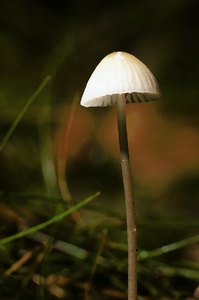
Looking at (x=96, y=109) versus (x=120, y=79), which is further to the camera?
(x=96, y=109)

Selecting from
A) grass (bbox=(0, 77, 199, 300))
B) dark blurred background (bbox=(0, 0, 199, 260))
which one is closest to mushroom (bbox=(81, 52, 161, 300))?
grass (bbox=(0, 77, 199, 300))

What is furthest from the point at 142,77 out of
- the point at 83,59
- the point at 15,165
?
the point at 83,59

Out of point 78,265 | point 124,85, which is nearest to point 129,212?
point 124,85

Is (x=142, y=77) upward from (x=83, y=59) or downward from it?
downward

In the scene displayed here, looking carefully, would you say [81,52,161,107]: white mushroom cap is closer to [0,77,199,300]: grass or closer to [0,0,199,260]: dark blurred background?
[0,77,199,300]: grass

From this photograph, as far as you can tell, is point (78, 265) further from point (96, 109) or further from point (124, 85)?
Result: point (96, 109)

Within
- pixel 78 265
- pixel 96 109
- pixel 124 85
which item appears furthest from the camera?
pixel 96 109

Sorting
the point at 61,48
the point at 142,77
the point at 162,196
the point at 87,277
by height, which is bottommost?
the point at 87,277

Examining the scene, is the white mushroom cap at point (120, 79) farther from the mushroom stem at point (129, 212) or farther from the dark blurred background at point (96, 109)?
the dark blurred background at point (96, 109)

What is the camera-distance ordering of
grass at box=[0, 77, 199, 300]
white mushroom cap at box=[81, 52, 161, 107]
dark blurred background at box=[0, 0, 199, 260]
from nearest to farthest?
white mushroom cap at box=[81, 52, 161, 107] < grass at box=[0, 77, 199, 300] < dark blurred background at box=[0, 0, 199, 260]

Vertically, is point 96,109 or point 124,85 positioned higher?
point 96,109

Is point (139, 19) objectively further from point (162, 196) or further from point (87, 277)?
point (87, 277)
